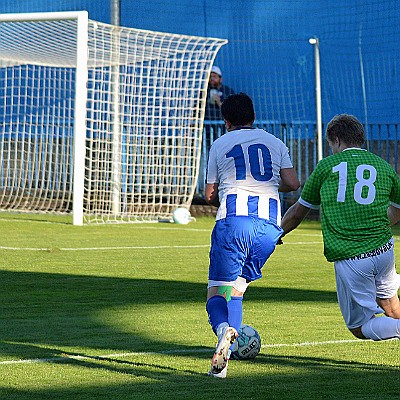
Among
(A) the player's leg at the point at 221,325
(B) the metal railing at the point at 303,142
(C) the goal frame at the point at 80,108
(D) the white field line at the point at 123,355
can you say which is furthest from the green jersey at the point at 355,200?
(B) the metal railing at the point at 303,142

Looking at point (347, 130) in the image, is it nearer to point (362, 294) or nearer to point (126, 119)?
point (362, 294)

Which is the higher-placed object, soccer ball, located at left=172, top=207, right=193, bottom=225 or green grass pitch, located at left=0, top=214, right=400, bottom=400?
soccer ball, located at left=172, top=207, right=193, bottom=225

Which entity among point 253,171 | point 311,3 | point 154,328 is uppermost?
point 311,3

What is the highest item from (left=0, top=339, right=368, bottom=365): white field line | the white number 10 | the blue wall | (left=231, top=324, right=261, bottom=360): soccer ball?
the blue wall

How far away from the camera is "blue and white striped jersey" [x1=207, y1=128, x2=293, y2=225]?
5.95 meters

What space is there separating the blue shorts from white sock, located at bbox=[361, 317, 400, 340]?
71cm

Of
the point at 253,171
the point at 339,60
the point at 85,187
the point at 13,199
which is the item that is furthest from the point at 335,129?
the point at 339,60

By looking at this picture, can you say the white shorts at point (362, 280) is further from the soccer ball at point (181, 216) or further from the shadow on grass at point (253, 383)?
the soccer ball at point (181, 216)

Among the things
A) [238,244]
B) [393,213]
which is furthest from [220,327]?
[393,213]

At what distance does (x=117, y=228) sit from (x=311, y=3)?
8163 mm

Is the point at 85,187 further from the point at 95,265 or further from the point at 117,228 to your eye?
the point at 95,265

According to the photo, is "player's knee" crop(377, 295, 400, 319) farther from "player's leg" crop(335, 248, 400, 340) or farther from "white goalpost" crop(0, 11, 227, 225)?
"white goalpost" crop(0, 11, 227, 225)

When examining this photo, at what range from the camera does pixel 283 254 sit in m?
12.8

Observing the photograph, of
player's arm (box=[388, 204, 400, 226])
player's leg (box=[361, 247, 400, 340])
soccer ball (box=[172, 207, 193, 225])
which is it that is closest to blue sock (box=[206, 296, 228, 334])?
player's leg (box=[361, 247, 400, 340])
